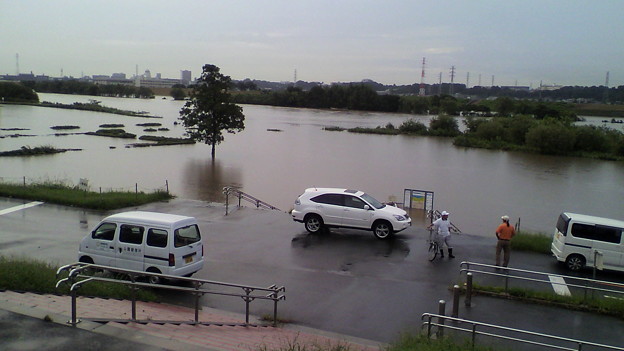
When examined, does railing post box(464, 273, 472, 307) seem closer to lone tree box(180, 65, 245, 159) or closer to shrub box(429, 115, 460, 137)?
lone tree box(180, 65, 245, 159)

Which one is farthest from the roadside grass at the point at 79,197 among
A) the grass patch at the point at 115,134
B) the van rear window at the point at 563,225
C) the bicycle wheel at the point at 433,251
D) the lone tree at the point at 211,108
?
the grass patch at the point at 115,134

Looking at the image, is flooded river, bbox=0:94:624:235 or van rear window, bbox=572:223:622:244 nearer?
van rear window, bbox=572:223:622:244

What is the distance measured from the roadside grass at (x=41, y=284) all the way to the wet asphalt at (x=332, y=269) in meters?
1.10

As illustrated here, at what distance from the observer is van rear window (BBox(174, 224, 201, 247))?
428 inches

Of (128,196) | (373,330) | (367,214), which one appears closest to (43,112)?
(128,196)

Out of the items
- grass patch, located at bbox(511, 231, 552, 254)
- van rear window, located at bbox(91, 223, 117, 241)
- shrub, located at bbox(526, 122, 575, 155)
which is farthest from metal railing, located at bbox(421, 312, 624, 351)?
shrub, located at bbox(526, 122, 575, 155)

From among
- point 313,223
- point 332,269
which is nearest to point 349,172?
point 313,223

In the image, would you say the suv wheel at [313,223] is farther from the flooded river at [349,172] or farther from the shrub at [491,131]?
the shrub at [491,131]

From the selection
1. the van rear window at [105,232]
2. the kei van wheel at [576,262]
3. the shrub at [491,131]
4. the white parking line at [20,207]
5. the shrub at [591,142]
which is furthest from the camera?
the shrub at [491,131]

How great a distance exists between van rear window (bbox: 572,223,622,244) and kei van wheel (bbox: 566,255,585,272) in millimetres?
524

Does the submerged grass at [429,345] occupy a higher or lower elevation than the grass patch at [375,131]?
higher

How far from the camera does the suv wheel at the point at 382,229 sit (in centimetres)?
1576

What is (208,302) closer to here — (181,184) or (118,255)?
(118,255)

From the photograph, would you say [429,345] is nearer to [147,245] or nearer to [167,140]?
[147,245]
